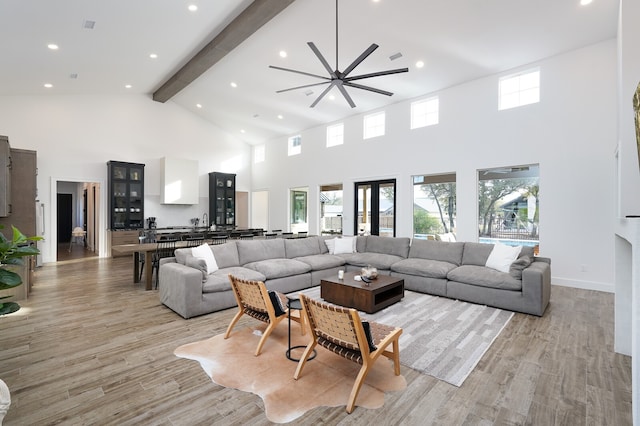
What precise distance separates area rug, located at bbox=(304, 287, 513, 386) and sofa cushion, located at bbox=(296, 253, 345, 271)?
30.8 inches

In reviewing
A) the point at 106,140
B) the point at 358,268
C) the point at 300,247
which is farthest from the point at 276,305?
the point at 106,140

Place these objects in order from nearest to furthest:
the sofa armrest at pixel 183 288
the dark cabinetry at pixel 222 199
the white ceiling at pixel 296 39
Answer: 1. the sofa armrest at pixel 183 288
2. the white ceiling at pixel 296 39
3. the dark cabinetry at pixel 222 199

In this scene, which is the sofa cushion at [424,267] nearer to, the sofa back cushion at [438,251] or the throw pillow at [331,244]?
the sofa back cushion at [438,251]

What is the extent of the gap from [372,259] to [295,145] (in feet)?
19.8

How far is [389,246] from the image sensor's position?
20.4 feet

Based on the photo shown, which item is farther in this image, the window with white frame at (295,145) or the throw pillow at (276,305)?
the window with white frame at (295,145)

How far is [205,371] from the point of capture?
8.51 feet

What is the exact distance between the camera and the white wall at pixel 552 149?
16.6ft

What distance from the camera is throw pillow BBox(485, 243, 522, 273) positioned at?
4.52 m

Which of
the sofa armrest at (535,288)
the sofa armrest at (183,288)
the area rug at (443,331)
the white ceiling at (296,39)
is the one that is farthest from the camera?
the white ceiling at (296,39)

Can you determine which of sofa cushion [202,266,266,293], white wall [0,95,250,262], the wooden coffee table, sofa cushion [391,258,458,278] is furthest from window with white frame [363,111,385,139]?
white wall [0,95,250,262]

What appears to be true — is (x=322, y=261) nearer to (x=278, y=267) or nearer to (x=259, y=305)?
(x=278, y=267)

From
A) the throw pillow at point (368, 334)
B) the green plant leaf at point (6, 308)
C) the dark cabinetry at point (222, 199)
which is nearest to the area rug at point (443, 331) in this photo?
the throw pillow at point (368, 334)

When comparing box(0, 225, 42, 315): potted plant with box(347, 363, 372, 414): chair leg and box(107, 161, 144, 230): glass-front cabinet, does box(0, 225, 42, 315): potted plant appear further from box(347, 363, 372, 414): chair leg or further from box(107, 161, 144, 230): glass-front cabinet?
box(107, 161, 144, 230): glass-front cabinet
